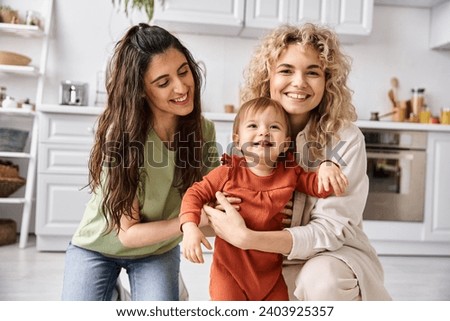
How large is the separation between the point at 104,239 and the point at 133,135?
0.27 metres

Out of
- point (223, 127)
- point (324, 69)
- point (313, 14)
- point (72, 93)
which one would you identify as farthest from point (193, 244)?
point (313, 14)

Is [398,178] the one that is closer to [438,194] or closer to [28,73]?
[438,194]

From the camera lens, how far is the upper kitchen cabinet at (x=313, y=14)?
2322 mm

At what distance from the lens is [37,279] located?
5.08ft

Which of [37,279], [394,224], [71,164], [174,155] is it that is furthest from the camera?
[394,224]

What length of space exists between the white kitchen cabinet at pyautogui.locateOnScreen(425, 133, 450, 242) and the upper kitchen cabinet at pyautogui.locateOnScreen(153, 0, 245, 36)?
3.40ft

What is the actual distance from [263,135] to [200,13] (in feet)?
5.50

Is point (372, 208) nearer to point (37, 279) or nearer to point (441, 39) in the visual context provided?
point (441, 39)

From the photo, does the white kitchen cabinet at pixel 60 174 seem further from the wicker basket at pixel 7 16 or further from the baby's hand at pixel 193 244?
the baby's hand at pixel 193 244

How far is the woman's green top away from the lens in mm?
871

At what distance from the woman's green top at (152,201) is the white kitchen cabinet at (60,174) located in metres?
1.07

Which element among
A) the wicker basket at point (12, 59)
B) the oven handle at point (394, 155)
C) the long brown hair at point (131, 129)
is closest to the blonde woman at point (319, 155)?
the long brown hair at point (131, 129)

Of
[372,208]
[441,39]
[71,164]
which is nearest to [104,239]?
[71,164]
